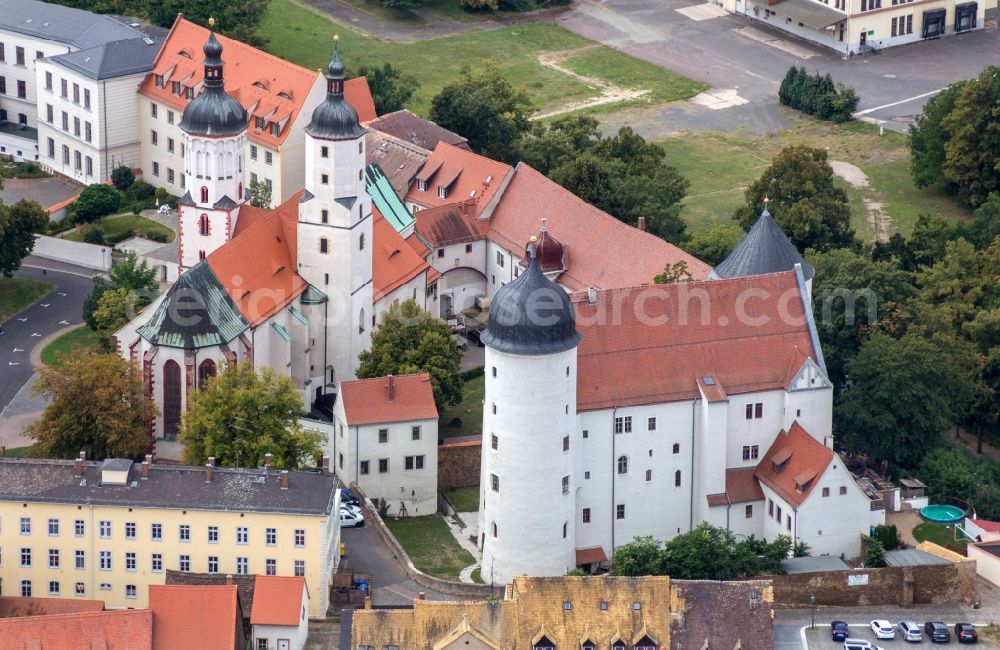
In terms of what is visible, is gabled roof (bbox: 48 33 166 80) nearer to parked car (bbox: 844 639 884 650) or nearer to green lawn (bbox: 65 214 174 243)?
green lawn (bbox: 65 214 174 243)

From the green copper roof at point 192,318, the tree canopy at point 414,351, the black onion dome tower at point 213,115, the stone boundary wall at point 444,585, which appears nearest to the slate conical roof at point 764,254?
the tree canopy at point 414,351

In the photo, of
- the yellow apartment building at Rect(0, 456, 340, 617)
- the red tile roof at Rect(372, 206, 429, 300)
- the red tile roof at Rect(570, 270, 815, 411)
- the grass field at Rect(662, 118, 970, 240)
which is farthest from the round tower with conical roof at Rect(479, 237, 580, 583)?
the grass field at Rect(662, 118, 970, 240)

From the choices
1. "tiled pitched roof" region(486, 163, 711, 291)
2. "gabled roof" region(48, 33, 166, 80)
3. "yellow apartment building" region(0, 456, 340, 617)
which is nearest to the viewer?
"yellow apartment building" region(0, 456, 340, 617)

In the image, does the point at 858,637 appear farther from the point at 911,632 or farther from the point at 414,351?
the point at 414,351

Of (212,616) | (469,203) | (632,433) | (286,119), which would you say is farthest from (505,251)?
(212,616)

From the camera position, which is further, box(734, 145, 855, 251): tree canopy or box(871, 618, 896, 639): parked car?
box(734, 145, 855, 251): tree canopy
